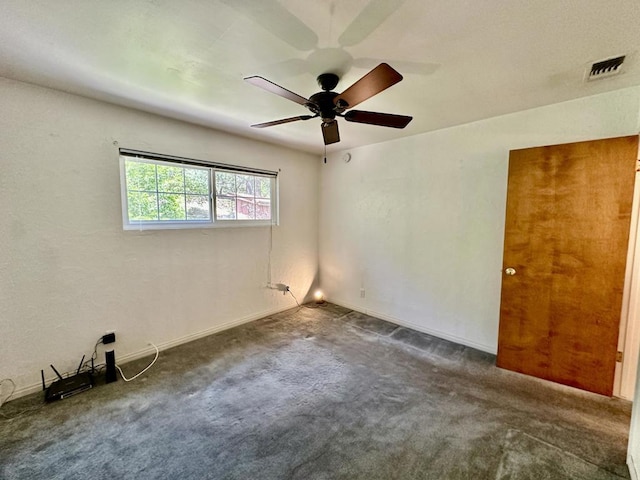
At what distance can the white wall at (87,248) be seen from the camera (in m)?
2.04

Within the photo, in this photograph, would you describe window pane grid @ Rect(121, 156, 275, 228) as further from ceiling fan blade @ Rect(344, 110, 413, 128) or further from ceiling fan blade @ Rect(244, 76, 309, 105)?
ceiling fan blade @ Rect(344, 110, 413, 128)

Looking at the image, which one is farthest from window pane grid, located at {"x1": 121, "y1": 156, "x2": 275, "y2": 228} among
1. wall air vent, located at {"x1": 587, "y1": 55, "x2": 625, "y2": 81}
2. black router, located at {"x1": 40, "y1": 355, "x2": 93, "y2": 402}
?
wall air vent, located at {"x1": 587, "y1": 55, "x2": 625, "y2": 81}

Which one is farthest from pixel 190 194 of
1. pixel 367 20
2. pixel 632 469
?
pixel 632 469

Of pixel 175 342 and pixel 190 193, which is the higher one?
pixel 190 193

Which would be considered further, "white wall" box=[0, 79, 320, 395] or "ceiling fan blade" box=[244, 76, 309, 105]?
"white wall" box=[0, 79, 320, 395]

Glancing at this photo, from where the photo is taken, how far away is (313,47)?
1.57 meters

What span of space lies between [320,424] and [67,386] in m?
2.03

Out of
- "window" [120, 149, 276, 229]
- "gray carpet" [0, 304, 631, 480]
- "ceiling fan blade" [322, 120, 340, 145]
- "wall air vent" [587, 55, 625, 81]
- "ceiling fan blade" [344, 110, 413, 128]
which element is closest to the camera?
"gray carpet" [0, 304, 631, 480]

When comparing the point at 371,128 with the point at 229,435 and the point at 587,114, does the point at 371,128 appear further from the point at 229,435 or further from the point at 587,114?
the point at 229,435

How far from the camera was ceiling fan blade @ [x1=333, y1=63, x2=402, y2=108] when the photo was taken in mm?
1319

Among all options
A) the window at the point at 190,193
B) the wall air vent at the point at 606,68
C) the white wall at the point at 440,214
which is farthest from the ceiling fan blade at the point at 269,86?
the white wall at the point at 440,214

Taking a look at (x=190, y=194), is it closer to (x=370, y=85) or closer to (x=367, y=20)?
(x=370, y=85)

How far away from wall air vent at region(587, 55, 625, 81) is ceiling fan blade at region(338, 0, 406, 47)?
1503mm

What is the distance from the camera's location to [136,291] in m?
2.64
